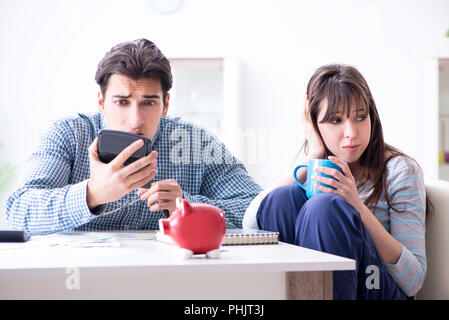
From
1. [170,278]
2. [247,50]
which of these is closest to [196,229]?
[170,278]

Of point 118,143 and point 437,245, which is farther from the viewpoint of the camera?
point 437,245

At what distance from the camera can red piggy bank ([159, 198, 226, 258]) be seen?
2.65ft

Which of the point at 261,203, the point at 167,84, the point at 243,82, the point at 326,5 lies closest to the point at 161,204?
the point at 261,203

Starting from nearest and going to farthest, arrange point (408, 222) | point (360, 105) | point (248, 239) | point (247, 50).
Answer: point (248, 239) → point (408, 222) → point (360, 105) → point (247, 50)

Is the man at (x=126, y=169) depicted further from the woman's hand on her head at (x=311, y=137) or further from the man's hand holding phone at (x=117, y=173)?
the woman's hand on her head at (x=311, y=137)

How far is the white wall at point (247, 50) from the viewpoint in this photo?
400 centimetres

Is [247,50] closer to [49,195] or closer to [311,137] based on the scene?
[311,137]

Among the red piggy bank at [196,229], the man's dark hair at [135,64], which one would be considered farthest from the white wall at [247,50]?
the red piggy bank at [196,229]

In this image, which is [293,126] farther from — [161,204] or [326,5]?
[161,204]

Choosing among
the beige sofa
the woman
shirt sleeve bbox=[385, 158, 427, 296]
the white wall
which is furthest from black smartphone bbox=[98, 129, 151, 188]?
the white wall

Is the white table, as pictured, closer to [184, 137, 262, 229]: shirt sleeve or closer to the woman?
the woman

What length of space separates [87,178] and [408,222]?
0.88 metres

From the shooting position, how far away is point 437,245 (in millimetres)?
1298

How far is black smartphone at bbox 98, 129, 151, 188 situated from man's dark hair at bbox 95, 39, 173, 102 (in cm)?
44
